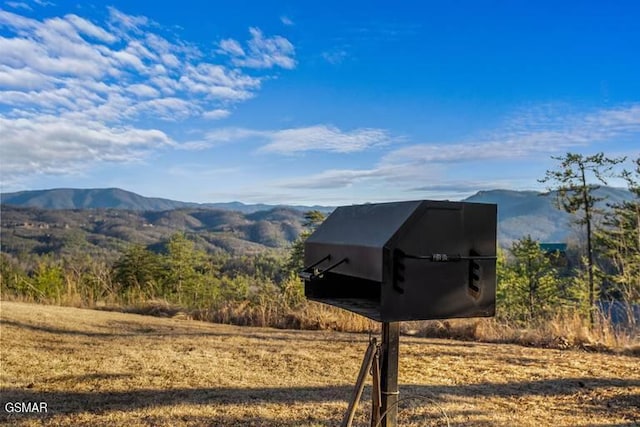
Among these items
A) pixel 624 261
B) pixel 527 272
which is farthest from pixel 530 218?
pixel 624 261

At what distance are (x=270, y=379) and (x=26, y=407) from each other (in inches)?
63.7

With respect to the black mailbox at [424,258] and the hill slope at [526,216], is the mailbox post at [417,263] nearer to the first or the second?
the black mailbox at [424,258]

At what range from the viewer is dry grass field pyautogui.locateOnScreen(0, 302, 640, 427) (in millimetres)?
2820

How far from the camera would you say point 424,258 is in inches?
66.3

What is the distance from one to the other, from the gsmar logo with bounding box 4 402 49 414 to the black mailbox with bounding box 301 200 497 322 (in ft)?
7.14

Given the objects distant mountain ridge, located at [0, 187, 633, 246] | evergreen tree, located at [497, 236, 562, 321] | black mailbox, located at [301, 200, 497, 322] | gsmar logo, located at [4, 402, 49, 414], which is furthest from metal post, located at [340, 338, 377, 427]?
evergreen tree, located at [497, 236, 562, 321]

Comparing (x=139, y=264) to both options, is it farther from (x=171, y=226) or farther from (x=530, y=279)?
(x=171, y=226)

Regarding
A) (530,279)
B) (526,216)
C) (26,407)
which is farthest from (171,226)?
(26,407)

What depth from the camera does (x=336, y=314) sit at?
5.92 metres

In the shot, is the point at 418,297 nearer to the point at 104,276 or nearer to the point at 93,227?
the point at 104,276

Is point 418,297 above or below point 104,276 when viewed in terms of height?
above

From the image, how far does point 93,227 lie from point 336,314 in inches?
3572

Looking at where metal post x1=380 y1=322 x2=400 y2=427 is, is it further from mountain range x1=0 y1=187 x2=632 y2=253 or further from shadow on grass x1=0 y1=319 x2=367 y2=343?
mountain range x1=0 y1=187 x2=632 y2=253

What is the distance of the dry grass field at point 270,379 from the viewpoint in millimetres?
2820
